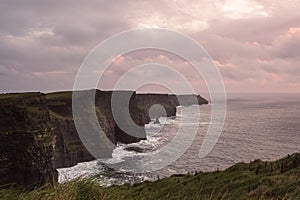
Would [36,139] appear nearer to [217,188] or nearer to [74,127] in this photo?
[74,127]

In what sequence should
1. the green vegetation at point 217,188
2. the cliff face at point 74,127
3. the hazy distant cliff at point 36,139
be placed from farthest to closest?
the cliff face at point 74,127 → the hazy distant cliff at point 36,139 → the green vegetation at point 217,188

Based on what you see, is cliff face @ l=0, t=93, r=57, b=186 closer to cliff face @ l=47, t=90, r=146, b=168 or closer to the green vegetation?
cliff face @ l=47, t=90, r=146, b=168

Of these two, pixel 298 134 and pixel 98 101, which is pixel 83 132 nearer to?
pixel 98 101

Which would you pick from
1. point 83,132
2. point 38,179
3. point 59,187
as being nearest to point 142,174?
point 38,179

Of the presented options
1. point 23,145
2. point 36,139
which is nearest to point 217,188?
point 23,145

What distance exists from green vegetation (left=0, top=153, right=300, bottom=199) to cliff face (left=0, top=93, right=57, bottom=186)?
3520 cm

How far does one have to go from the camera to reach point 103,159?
79.1 metres

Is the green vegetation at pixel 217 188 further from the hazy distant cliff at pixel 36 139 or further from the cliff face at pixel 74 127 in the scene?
the cliff face at pixel 74 127

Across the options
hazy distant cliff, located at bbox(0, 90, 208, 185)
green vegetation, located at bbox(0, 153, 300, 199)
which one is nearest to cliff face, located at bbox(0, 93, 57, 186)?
hazy distant cliff, located at bbox(0, 90, 208, 185)

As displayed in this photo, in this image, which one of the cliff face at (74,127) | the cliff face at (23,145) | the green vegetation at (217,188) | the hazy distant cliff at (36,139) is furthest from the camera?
the cliff face at (74,127)

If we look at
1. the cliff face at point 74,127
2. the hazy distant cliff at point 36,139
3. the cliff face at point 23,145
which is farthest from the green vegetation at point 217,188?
the cliff face at point 74,127

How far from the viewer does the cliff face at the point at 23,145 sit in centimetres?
4922

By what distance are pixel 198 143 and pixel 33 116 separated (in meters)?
50.1

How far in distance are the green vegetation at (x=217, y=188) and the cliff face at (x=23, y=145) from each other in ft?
115
